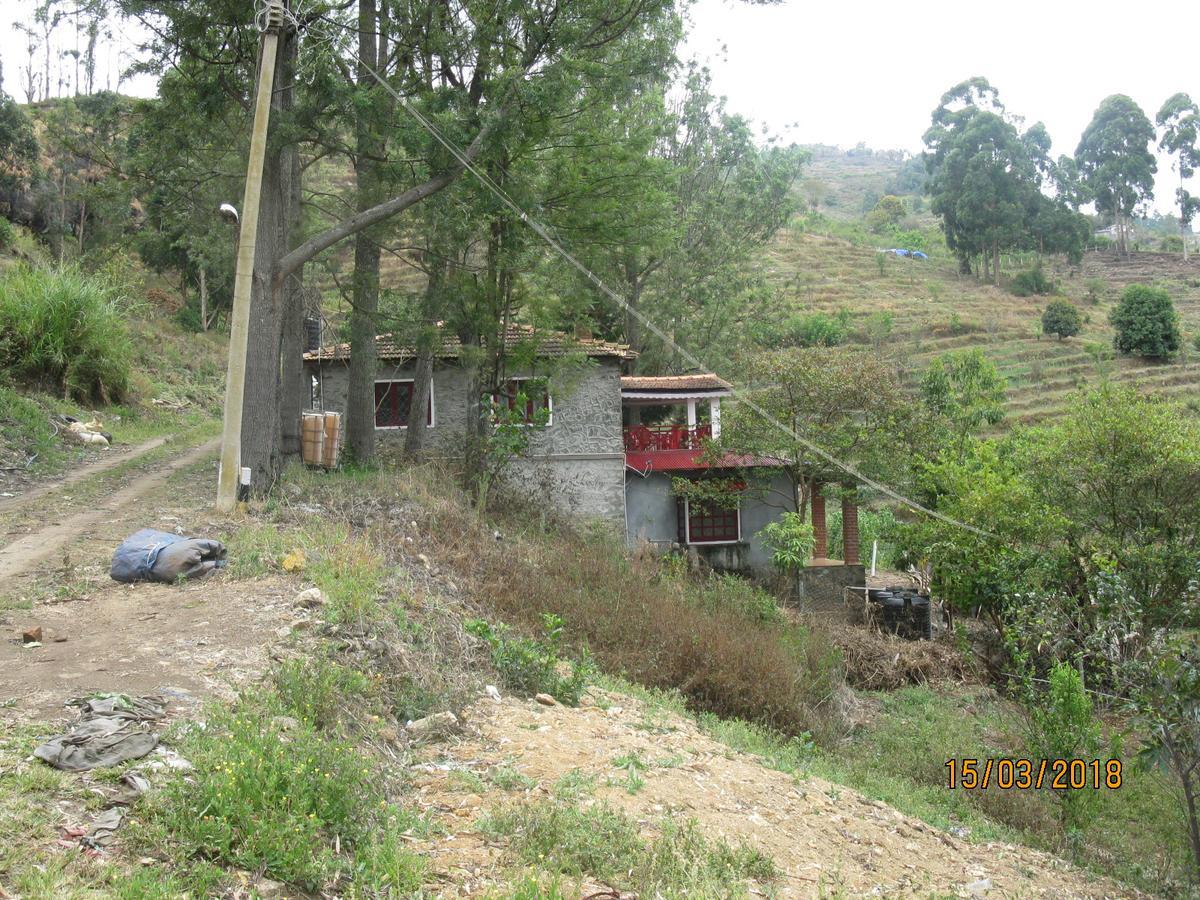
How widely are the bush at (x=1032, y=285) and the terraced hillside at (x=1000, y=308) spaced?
106cm

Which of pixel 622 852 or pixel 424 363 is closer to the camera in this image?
pixel 622 852

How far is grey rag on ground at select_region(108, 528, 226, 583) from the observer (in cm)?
948

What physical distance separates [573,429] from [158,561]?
15.0 m

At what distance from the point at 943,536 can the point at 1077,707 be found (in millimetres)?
9499

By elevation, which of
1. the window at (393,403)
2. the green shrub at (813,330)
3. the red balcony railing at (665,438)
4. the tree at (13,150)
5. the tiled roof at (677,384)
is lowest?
the red balcony railing at (665,438)

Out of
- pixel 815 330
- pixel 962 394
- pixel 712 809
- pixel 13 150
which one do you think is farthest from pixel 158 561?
pixel 815 330

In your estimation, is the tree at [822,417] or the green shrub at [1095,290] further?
the green shrub at [1095,290]

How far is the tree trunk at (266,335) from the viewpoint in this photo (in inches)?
555

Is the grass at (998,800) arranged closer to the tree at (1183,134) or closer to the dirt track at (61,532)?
the dirt track at (61,532)

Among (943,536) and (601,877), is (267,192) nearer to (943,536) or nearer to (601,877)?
(601,877)

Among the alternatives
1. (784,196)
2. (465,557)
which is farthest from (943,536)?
(784,196)

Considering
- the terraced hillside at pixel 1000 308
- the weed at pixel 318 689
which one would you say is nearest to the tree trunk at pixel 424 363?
the weed at pixel 318 689

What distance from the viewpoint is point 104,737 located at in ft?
17.8

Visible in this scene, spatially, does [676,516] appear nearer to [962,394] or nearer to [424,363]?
[424,363]
